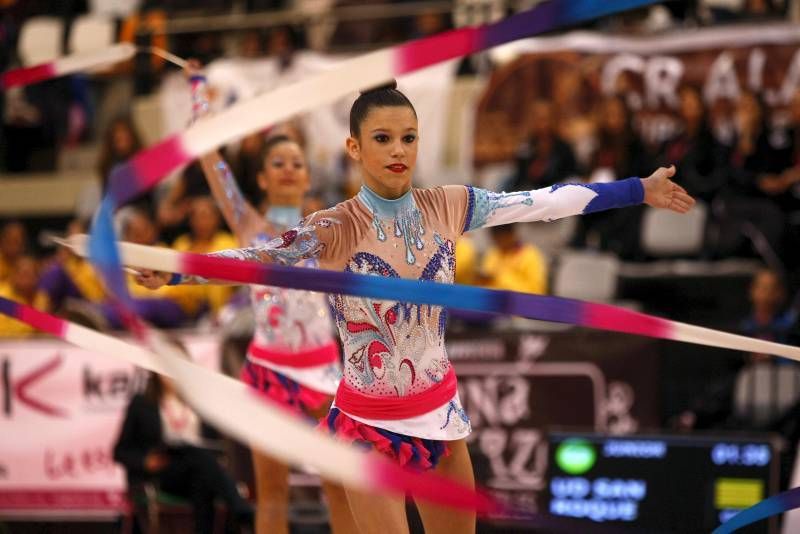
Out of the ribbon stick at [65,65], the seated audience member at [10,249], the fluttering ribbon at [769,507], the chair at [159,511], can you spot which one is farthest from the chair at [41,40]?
the fluttering ribbon at [769,507]

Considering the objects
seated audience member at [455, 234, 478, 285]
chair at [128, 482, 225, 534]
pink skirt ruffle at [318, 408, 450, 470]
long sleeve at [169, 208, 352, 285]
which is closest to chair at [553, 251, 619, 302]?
seated audience member at [455, 234, 478, 285]

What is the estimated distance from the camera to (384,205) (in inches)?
155

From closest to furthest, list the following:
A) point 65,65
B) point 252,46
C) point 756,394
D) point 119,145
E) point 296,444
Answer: point 296,444 → point 65,65 → point 756,394 → point 119,145 → point 252,46

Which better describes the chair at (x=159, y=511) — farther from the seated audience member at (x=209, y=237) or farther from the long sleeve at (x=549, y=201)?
the long sleeve at (x=549, y=201)

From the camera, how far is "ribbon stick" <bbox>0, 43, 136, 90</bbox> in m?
4.75

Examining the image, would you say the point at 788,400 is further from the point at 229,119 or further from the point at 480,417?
the point at 229,119

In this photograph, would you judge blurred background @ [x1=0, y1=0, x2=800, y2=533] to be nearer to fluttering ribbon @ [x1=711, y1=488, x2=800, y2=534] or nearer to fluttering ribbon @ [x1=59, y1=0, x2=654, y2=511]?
fluttering ribbon @ [x1=711, y1=488, x2=800, y2=534]

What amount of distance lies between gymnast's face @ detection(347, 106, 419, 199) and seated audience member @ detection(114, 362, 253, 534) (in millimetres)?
3509

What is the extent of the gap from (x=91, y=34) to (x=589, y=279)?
293 inches

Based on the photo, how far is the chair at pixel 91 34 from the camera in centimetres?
1414

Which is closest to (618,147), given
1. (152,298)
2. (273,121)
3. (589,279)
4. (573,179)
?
(573,179)

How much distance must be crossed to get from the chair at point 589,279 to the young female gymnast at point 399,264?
5125 mm

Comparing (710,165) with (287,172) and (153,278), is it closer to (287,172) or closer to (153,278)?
(287,172)

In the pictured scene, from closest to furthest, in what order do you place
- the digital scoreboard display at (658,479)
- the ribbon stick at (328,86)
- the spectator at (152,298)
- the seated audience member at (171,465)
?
1. the ribbon stick at (328,86)
2. the digital scoreboard display at (658,479)
3. the seated audience member at (171,465)
4. the spectator at (152,298)
